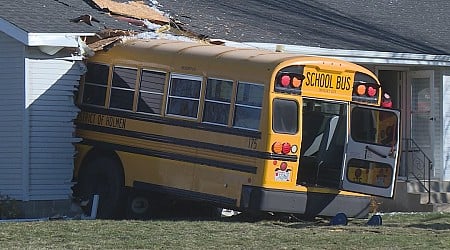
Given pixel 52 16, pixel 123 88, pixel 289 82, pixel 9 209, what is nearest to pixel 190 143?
pixel 123 88

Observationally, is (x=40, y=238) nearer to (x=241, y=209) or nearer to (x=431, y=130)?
(x=241, y=209)

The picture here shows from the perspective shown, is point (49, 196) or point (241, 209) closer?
point (241, 209)

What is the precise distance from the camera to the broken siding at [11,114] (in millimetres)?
15961

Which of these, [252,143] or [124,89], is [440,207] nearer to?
[252,143]

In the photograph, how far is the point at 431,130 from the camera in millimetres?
21594

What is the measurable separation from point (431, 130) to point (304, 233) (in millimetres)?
8656

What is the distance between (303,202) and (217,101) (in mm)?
1805

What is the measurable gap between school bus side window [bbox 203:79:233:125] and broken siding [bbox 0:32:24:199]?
114 inches

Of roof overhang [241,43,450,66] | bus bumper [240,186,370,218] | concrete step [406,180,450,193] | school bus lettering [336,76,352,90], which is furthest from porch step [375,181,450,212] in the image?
school bus lettering [336,76,352,90]

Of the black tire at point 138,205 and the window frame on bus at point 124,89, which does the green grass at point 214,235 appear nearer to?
the black tire at point 138,205

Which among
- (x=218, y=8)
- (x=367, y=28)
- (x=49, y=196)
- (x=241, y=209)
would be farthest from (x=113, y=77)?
(x=367, y=28)

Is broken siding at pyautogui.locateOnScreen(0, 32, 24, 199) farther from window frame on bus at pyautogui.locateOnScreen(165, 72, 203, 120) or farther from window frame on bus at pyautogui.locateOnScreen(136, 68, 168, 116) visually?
window frame on bus at pyautogui.locateOnScreen(165, 72, 203, 120)

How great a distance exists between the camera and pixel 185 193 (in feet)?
49.4

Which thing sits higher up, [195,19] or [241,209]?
[195,19]
